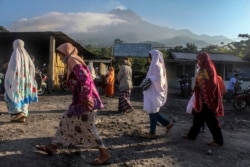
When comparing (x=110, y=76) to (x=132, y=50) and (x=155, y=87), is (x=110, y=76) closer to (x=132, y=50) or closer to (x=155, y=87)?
(x=155, y=87)

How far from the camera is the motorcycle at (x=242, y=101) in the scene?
42.3ft

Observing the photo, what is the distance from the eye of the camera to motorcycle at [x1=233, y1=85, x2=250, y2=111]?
508 inches

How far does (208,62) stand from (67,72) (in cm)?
268

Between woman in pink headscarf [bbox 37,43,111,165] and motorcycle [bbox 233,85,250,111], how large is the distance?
9.20 metres

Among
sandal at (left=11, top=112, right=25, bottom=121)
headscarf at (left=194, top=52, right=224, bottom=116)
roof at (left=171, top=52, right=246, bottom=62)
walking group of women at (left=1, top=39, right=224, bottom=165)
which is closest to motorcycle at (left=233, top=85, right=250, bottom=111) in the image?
walking group of women at (left=1, top=39, right=224, bottom=165)

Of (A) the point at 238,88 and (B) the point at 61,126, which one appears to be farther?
(A) the point at 238,88

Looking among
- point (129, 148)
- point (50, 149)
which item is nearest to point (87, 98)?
point (50, 149)

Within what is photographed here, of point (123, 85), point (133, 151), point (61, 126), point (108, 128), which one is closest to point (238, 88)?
point (123, 85)

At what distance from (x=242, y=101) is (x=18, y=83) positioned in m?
8.71

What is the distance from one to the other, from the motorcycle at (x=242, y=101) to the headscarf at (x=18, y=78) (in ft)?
27.1

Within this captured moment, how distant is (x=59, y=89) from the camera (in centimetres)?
1853

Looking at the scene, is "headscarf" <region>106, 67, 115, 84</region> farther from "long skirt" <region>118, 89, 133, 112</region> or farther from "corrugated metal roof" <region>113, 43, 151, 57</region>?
"corrugated metal roof" <region>113, 43, 151, 57</region>

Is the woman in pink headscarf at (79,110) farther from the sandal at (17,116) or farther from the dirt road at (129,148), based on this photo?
the sandal at (17,116)

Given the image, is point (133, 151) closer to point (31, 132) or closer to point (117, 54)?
point (31, 132)
